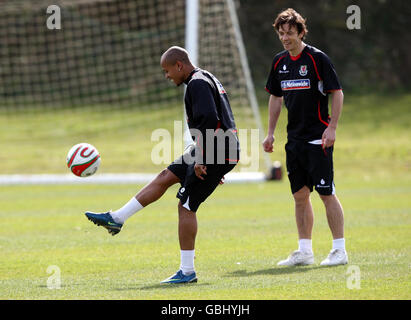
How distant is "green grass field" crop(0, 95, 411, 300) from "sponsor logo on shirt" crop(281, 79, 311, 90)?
1.80 meters

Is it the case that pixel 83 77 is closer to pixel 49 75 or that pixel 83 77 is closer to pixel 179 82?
pixel 49 75

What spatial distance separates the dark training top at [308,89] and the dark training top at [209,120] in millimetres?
1123

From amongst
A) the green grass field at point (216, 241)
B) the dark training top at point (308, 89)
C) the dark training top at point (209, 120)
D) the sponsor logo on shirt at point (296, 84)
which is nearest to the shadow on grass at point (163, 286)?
the green grass field at point (216, 241)

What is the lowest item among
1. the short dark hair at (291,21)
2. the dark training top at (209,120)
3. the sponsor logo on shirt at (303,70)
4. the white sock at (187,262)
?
the white sock at (187,262)

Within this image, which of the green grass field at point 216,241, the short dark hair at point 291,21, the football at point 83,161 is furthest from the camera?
the football at point 83,161

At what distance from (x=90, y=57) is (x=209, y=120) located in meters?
24.7

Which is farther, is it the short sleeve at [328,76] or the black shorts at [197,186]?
the short sleeve at [328,76]

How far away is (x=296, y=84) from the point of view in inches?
309

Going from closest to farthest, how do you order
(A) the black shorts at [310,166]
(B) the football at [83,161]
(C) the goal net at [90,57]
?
(A) the black shorts at [310,166], (B) the football at [83,161], (C) the goal net at [90,57]

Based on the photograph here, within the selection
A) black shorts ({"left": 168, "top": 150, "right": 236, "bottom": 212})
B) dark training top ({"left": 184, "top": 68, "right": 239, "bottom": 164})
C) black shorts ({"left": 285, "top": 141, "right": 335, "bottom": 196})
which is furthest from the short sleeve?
black shorts ({"left": 168, "top": 150, "right": 236, "bottom": 212})

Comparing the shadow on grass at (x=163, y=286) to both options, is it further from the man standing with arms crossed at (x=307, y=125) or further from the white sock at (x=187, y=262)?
the man standing with arms crossed at (x=307, y=125)

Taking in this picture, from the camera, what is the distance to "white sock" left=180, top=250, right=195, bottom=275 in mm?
6793

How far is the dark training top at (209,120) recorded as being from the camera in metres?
6.64

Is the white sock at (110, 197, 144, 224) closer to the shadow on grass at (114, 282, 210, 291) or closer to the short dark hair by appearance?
the shadow on grass at (114, 282, 210, 291)
